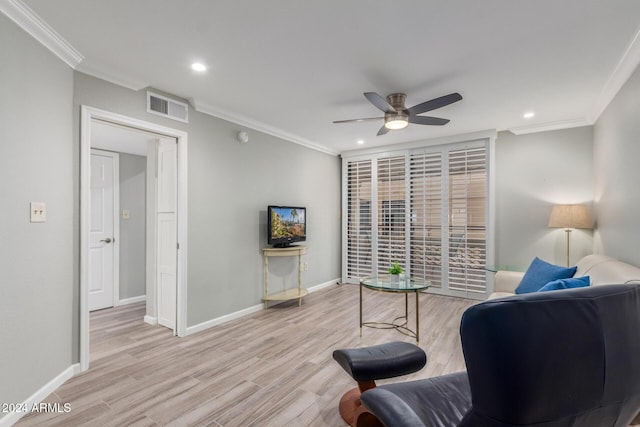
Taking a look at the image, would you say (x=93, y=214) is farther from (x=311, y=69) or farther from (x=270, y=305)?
(x=311, y=69)

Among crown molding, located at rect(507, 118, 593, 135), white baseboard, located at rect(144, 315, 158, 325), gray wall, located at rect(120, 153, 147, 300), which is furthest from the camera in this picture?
gray wall, located at rect(120, 153, 147, 300)

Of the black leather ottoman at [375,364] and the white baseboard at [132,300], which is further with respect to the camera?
the white baseboard at [132,300]

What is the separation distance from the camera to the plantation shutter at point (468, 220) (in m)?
4.72

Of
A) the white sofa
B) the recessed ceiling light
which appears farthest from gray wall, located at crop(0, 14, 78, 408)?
the white sofa

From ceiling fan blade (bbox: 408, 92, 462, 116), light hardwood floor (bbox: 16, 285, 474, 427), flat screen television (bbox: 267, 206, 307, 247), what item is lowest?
light hardwood floor (bbox: 16, 285, 474, 427)

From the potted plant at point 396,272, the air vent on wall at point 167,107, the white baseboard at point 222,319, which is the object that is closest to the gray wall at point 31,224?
the air vent on wall at point 167,107

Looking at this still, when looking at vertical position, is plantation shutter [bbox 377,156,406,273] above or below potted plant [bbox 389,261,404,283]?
above

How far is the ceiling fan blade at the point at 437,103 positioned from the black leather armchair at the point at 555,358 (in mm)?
2165

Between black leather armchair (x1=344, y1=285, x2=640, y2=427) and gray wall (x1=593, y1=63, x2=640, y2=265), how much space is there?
212cm

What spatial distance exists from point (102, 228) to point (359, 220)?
4.25m

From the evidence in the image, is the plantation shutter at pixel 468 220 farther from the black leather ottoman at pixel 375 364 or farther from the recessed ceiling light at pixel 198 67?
the recessed ceiling light at pixel 198 67

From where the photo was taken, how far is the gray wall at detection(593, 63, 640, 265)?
8.21 ft

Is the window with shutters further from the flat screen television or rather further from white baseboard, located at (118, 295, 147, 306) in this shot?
white baseboard, located at (118, 295, 147, 306)

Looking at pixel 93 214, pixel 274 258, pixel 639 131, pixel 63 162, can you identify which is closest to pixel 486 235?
pixel 639 131
